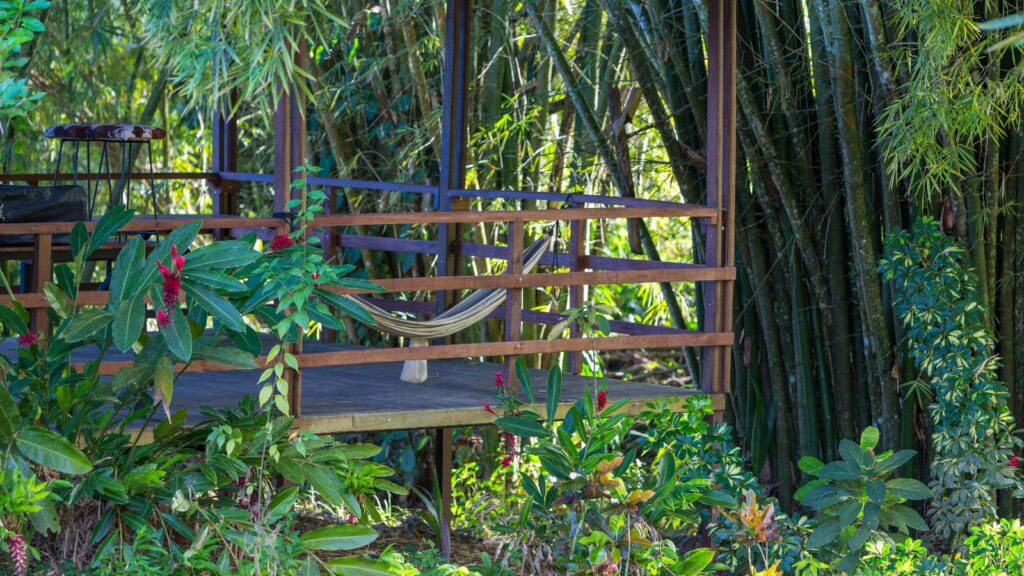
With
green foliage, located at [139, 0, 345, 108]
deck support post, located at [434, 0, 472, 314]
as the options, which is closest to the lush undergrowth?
green foliage, located at [139, 0, 345, 108]

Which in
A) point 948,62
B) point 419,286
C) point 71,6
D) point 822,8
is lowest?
point 419,286

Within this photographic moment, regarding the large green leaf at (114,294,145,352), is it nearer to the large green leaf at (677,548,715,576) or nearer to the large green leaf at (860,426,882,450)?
the large green leaf at (677,548,715,576)

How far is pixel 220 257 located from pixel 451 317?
41.2 inches

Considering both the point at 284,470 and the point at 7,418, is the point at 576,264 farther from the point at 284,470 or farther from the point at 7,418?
the point at 7,418

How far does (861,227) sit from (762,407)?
1066 millimetres

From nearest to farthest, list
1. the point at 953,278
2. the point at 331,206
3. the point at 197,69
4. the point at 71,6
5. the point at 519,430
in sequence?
the point at 197,69
the point at 519,430
the point at 953,278
the point at 331,206
the point at 71,6

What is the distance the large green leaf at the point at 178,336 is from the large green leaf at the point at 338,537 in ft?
1.87

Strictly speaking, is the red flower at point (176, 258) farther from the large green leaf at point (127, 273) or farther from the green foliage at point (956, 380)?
the green foliage at point (956, 380)

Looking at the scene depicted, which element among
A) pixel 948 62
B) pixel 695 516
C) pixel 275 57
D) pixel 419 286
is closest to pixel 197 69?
pixel 275 57

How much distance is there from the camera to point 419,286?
4000 millimetres

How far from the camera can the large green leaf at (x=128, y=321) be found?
3195mm

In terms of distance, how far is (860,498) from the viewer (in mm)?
3998

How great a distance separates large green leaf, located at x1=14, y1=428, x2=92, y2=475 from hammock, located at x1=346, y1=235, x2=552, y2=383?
1.00 metres

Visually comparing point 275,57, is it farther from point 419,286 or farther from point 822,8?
point 822,8
